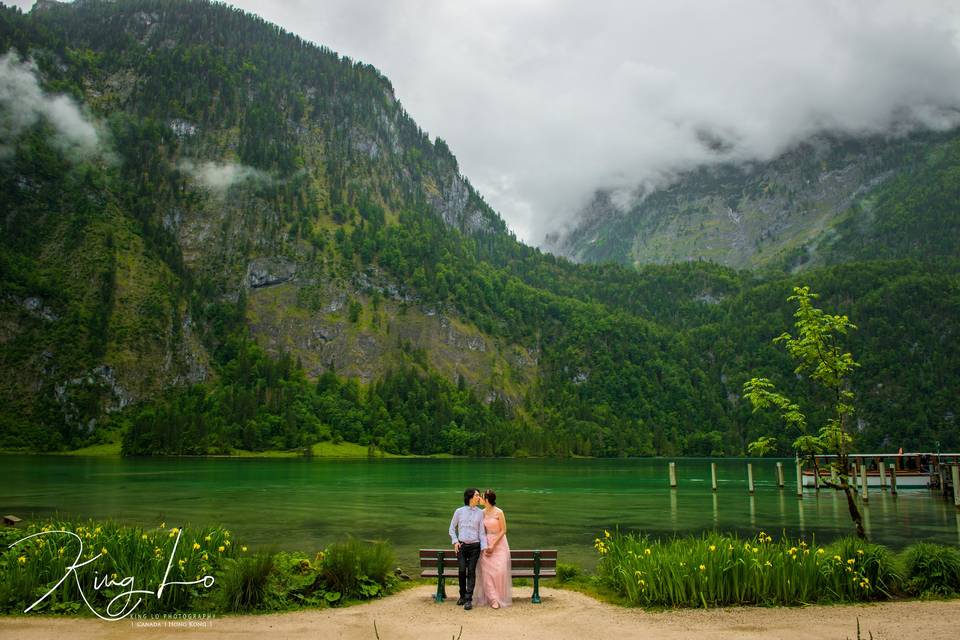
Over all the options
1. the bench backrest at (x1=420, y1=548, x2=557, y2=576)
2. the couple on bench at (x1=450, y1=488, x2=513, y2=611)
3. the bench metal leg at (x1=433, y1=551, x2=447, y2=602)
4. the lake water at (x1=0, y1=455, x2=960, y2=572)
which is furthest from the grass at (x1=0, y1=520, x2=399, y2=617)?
the lake water at (x1=0, y1=455, x2=960, y2=572)

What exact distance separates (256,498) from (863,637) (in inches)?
2316

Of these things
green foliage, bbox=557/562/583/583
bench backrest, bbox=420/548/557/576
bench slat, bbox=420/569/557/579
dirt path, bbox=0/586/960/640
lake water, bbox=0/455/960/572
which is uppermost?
bench backrest, bbox=420/548/557/576

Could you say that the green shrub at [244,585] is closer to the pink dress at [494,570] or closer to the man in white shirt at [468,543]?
the man in white shirt at [468,543]

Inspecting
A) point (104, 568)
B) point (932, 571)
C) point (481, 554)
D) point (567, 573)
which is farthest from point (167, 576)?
point (932, 571)

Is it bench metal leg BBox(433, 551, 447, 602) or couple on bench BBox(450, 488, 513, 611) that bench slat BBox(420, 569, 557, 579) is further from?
couple on bench BBox(450, 488, 513, 611)

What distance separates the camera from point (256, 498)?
64.4 meters

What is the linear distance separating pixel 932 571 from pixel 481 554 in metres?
13.1

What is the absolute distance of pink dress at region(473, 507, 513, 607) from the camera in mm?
18484

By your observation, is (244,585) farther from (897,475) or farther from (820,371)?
(897,475)

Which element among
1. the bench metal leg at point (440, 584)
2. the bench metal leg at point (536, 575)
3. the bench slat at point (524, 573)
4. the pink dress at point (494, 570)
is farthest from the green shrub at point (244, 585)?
the bench metal leg at point (536, 575)

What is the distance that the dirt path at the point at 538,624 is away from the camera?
1490 centimetres

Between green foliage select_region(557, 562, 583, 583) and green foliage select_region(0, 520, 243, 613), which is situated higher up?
green foliage select_region(0, 520, 243, 613)

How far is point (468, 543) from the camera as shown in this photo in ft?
60.1

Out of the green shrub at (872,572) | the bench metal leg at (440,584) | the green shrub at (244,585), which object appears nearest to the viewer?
the green shrub at (244,585)
